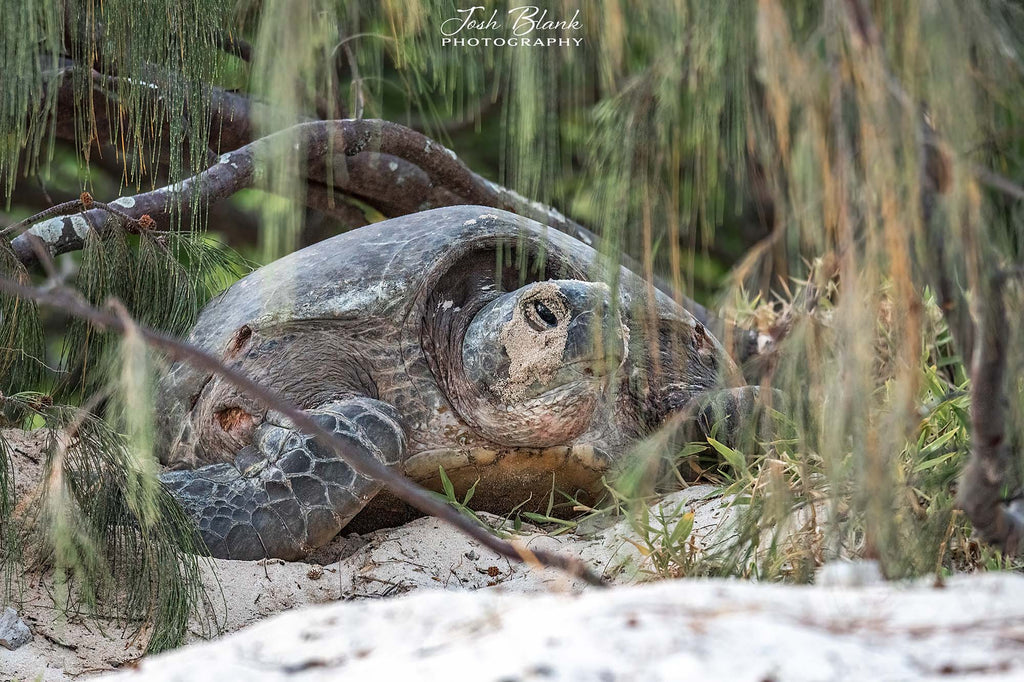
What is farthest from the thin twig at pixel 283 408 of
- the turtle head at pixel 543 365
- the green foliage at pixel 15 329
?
the turtle head at pixel 543 365

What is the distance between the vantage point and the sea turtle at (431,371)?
98.6 inches

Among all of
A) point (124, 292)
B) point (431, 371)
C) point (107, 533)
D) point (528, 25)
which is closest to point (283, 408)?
point (528, 25)

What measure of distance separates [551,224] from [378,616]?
108 inches

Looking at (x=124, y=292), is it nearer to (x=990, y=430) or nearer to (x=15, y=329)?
(x=15, y=329)

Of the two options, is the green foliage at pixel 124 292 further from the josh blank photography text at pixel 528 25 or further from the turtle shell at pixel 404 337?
the josh blank photography text at pixel 528 25

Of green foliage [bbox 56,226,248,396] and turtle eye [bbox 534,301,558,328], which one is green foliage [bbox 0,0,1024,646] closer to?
green foliage [bbox 56,226,248,396]

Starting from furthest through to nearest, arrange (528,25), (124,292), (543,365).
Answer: (543,365) → (124,292) → (528,25)

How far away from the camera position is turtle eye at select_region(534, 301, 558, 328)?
8.43 feet

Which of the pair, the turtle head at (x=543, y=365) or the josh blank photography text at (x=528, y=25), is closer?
the josh blank photography text at (x=528, y=25)

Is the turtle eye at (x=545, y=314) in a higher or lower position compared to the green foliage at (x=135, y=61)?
lower

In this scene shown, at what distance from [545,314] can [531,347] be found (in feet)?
0.29

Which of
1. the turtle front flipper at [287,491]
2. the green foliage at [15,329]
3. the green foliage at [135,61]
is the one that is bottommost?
the turtle front flipper at [287,491]

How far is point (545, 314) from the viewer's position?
2.58 metres

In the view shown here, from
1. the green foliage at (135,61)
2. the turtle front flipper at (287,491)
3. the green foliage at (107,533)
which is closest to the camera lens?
the green foliage at (135,61)
